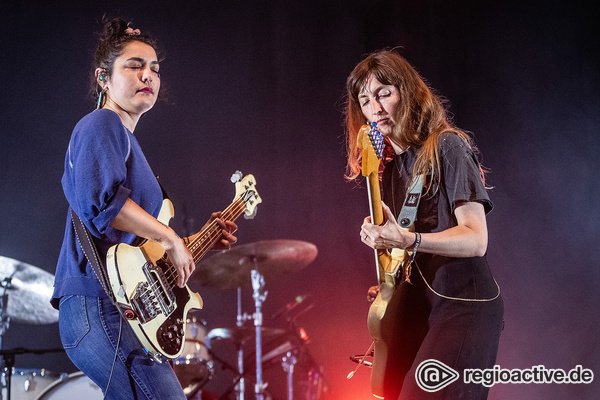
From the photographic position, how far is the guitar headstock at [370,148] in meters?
2.50

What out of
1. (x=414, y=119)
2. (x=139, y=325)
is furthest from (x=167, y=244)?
(x=414, y=119)

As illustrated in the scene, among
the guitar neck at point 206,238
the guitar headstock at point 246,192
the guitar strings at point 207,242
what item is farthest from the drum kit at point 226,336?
the guitar neck at point 206,238

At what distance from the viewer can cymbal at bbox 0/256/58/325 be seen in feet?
15.1

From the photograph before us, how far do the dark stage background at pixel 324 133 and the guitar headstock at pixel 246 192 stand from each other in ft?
7.64

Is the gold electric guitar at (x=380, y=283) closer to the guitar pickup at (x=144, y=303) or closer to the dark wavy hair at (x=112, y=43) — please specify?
the guitar pickup at (x=144, y=303)

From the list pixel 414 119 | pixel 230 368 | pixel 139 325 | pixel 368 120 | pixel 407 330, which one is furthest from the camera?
pixel 230 368

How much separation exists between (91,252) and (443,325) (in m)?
1.19

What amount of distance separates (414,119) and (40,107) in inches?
144

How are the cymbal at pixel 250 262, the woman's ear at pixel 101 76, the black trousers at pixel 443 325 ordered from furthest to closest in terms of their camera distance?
the cymbal at pixel 250 262 → the woman's ear at pixel 101 76 → the black trousers at pixel 443 325

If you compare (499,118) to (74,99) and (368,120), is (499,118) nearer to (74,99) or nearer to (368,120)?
(368,120)

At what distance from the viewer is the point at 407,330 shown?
2.44 metres

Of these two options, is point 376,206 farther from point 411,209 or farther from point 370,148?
point 370,148

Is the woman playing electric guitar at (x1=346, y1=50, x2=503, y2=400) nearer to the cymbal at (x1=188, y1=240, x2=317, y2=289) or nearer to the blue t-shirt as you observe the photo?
the blue t-shirt

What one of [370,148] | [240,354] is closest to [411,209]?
[370,148]
